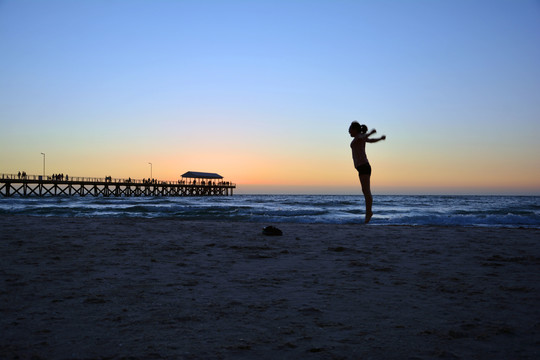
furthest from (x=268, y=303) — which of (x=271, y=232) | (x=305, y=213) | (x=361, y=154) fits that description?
(x=305, y=213)

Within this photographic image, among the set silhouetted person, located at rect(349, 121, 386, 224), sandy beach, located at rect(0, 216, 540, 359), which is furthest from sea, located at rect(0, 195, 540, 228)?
sandy beach, located at rect(0, 216, 540, 359)

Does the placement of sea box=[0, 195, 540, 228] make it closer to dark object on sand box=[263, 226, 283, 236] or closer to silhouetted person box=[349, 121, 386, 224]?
silhouetted person box=[349, 121, 386, 224]

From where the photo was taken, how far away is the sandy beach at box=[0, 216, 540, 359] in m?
1.79

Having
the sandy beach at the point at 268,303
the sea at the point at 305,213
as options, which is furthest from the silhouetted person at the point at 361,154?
the sea at the point at 305,213

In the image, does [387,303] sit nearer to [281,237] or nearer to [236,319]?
[236,319]

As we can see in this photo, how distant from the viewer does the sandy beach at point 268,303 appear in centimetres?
179

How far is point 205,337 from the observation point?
1.90 m

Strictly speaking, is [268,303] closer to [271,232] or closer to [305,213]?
[271,232]

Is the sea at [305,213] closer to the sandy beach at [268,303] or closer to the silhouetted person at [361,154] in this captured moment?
the silhouetted person at [361,154]

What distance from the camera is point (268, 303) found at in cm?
251

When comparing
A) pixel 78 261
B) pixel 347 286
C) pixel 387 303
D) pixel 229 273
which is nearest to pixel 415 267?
pixel 347 286

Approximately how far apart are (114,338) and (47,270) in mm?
2036

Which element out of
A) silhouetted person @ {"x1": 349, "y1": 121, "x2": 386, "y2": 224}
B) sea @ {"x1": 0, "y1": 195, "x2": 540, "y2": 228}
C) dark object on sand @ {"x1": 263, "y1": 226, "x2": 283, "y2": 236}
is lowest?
sea @ {"x1": 0, "y1": 195, "x2": 540, "y2": 228}

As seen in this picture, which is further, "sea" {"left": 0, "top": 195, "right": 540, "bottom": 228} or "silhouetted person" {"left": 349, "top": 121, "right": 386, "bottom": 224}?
→ "sea" {"left": 0, "top": 195, "right": 540, "bottom": 228}
